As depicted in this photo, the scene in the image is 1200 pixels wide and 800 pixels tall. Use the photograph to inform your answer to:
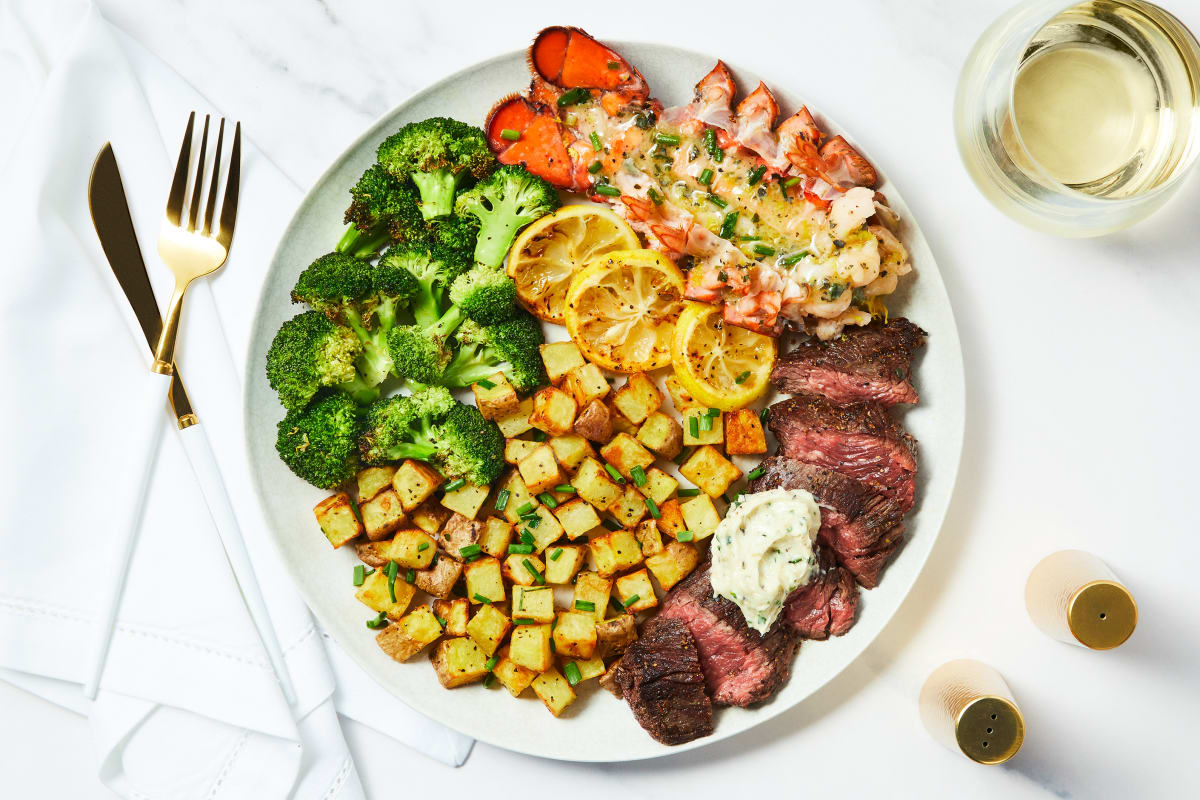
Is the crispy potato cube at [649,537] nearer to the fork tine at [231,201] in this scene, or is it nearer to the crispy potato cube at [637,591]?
the crispy potato cube at [637,591]

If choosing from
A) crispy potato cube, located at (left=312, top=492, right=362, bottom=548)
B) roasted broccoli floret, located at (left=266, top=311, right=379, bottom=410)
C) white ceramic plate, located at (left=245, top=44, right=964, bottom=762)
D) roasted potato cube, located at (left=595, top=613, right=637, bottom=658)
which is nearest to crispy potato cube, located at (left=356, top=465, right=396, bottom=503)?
crispy potato cube, located at (left=312, top=492, right=362, bottom=548)

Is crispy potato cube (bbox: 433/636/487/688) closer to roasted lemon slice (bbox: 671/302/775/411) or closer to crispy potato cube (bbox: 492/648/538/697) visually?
crispy potato cube (bbox: 492/648/538/697)

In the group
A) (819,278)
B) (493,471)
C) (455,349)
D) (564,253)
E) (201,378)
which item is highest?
(819,278)

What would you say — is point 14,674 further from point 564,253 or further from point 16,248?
point 564,253

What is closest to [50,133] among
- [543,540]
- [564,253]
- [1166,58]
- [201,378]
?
[201,378]

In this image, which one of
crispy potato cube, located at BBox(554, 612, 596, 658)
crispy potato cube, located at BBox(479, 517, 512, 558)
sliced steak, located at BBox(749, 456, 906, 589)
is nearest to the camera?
sliced steak, located at BBox(749, 456, 906, 589)

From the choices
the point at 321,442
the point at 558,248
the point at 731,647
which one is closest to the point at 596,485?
the point at 731,647
